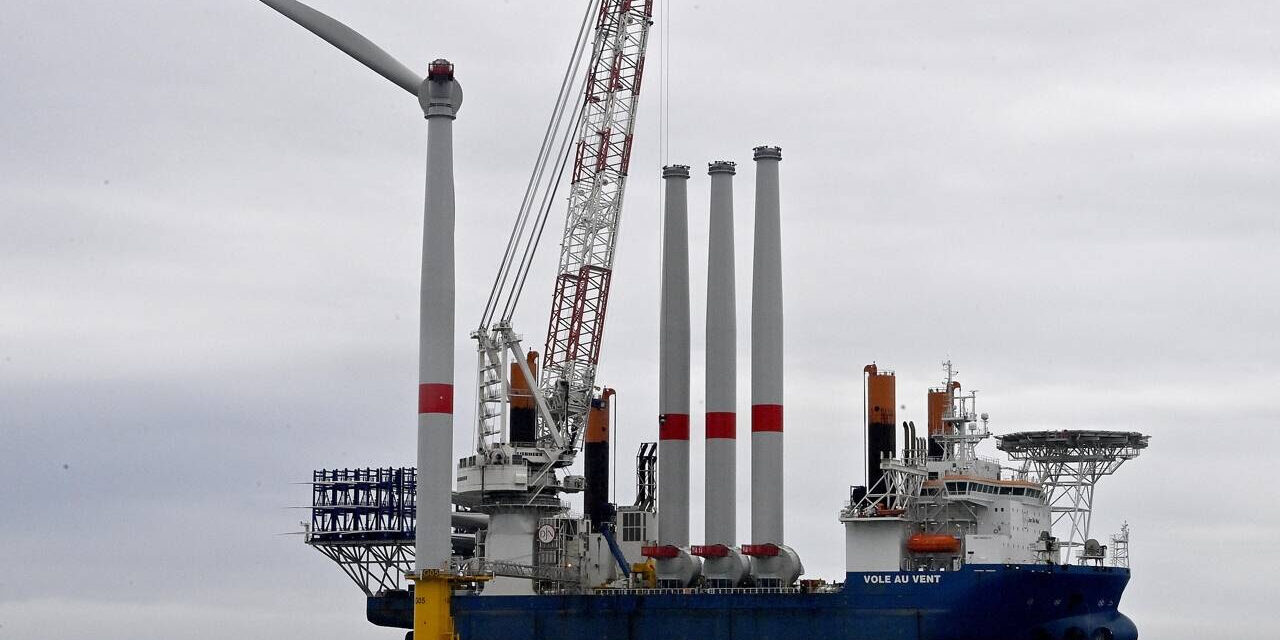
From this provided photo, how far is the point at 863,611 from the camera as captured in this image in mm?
97062

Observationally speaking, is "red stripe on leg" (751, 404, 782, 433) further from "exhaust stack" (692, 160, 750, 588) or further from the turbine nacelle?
the turbine nacelle

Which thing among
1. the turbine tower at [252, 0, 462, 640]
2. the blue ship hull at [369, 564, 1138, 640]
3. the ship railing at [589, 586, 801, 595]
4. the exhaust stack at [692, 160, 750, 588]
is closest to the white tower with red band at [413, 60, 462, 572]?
the turbine tower at [252, 0, 462, 640]

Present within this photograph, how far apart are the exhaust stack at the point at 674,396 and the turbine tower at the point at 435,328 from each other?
1550 cm

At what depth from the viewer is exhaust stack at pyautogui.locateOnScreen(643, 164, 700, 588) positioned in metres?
106

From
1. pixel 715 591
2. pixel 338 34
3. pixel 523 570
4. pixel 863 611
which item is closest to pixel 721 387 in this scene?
pixel 715 591

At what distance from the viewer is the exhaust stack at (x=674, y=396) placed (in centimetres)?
10550

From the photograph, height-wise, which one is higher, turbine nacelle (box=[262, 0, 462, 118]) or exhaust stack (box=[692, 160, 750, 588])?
turbine nacelle (box=[262, 0, 462, 118])

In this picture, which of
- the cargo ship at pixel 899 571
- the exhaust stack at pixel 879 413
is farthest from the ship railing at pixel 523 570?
the exhaust stack at pixel 879 413

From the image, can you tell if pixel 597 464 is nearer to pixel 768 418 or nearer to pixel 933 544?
pixel 768 418

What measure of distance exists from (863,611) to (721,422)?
12806 mm

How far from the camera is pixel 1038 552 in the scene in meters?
98.7

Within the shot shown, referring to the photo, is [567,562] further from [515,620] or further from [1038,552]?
[1038,552]

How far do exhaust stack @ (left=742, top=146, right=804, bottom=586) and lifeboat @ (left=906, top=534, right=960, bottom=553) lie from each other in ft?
25.1

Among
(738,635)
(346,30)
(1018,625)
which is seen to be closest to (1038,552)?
(1018,625)
